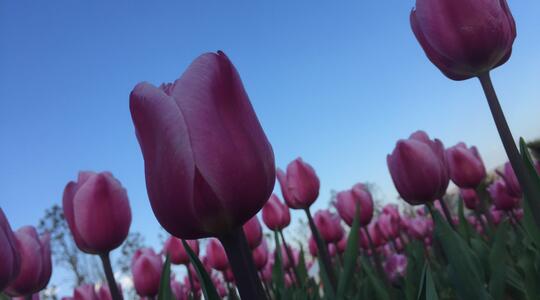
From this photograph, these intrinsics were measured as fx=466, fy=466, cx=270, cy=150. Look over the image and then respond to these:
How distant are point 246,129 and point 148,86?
0.60 ft

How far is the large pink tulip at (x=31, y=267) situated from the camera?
6.11 feet

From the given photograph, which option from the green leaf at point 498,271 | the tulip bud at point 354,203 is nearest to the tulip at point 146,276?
the tulip bud at point 354,203

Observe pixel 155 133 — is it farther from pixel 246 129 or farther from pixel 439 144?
pixel 439 144

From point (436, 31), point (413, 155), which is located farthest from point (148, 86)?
point (413, 155)

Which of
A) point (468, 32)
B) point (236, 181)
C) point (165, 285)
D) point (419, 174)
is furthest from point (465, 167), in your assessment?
point (236, 181)

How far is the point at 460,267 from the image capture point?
1.13 meters

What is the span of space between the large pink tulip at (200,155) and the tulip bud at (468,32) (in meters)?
0.69

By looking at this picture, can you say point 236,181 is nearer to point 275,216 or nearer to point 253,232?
point 253,232

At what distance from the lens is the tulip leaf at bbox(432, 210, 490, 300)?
110 cm

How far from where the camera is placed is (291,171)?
9.15 feet

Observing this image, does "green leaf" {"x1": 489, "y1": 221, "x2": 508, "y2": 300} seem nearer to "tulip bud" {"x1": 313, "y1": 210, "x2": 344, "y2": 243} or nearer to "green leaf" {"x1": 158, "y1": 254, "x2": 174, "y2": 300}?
"green leaf" {"x1": 158, "y1": 254, "x2": 174, "y2": 300}

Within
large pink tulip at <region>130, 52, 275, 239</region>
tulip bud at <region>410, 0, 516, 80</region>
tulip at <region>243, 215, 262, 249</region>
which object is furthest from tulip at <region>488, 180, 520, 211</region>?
large pink tulip at <region>130, 52, 275, 239</region>

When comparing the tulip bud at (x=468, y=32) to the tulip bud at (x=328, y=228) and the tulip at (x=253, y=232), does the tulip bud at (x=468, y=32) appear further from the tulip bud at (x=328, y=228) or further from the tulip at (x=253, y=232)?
the tulip bud at (x=328, y=228)

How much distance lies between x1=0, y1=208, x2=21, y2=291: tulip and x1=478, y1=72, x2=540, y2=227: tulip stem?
1.34 meters
